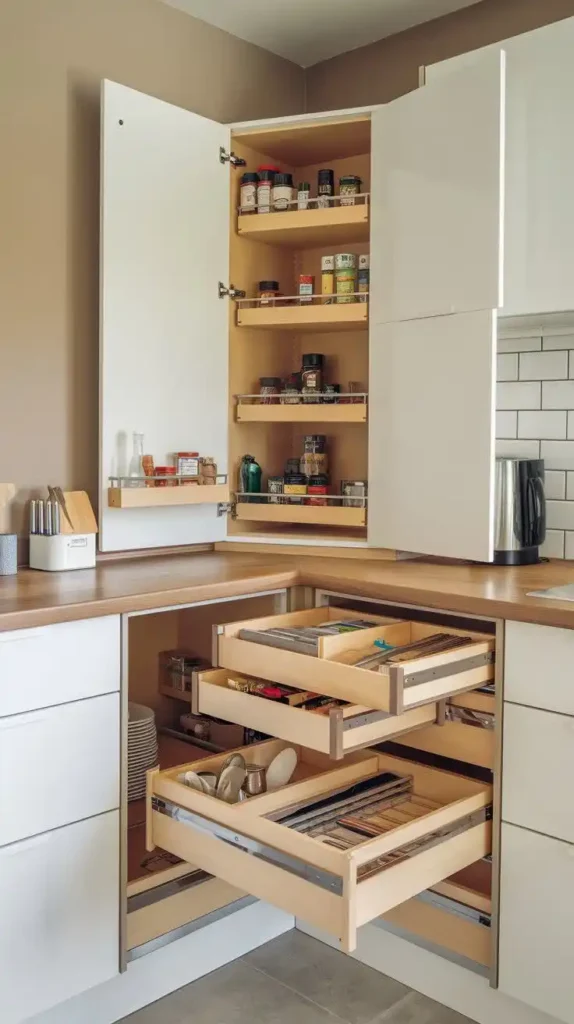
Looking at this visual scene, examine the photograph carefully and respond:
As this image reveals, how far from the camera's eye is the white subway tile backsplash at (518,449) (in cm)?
242

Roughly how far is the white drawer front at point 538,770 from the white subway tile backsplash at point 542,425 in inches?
35.2

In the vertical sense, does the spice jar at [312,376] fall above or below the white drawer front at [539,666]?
above

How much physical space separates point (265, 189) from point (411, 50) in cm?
61

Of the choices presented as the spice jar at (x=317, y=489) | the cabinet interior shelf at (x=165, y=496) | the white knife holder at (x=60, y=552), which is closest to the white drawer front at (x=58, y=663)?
the white knife holder at (x=60, y=552)

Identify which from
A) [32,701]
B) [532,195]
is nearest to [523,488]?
[532,195]

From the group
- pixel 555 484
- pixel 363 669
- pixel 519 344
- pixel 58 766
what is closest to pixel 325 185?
pixel 519 344

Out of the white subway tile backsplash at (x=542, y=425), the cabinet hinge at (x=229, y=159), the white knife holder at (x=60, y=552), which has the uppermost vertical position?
the cabinet hinge at (x=229, y=159)

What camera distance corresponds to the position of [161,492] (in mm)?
2285

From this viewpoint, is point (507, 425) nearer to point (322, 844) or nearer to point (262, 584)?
point (262, 584)

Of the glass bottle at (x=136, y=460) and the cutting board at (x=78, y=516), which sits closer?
the cutting board at (x=78, y=516)

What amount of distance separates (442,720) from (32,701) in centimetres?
83

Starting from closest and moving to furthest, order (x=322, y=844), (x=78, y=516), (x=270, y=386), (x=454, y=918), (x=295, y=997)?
(x=322, y=844)
(x=454, y=918)
(x=295, y=997)
(x=78, y=516)
(x=270, y=386)

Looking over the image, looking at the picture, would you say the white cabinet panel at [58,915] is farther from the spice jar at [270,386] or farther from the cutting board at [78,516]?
the spice jar at [270,386]

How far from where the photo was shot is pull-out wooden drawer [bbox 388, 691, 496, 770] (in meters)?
1.83
